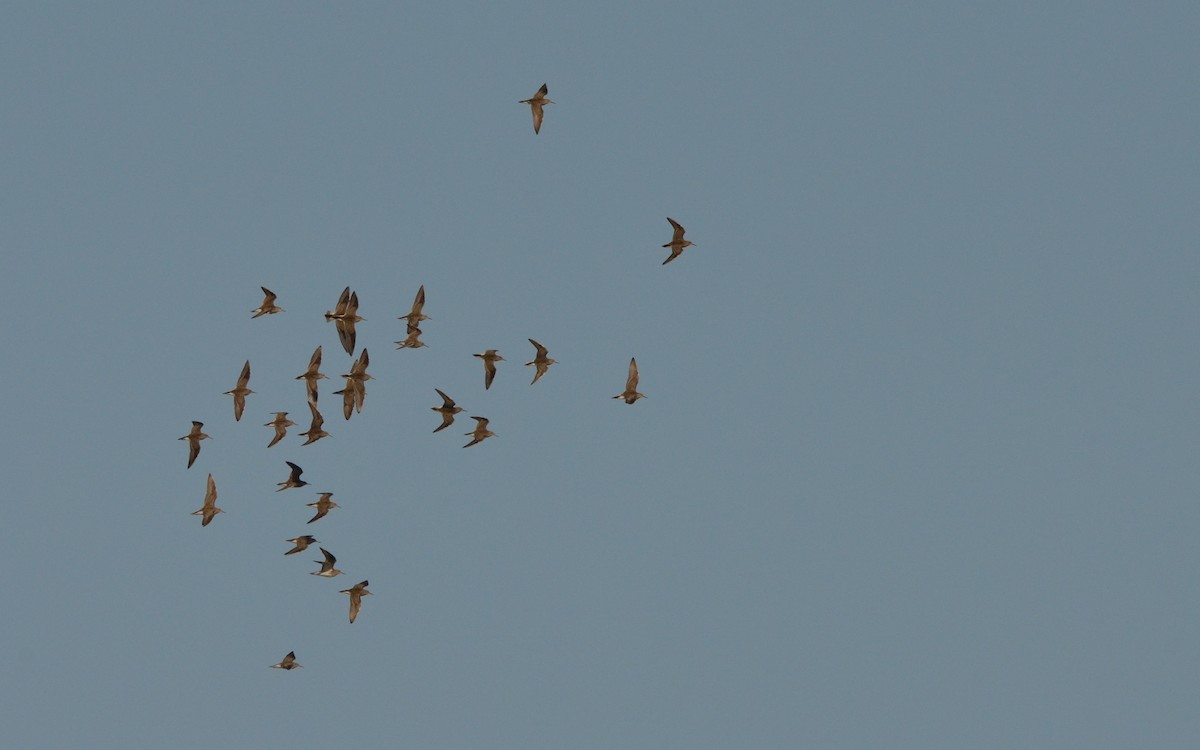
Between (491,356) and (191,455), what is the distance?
42.6 ft

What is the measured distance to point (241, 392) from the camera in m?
85.6

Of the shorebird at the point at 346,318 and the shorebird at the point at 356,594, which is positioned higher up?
the shorebird at the point at 346,318

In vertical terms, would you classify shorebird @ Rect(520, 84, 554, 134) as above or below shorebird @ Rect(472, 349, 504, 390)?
above

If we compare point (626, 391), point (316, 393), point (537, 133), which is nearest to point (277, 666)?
point (316, 393)

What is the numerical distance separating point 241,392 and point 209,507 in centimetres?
497

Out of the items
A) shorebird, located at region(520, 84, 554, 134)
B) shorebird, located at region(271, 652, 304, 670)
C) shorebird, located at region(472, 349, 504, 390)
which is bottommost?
shorebird, located at region(271, 652, 304, 670)

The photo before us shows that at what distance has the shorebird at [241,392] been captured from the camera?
8531 cm

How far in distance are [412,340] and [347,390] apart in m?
4.37

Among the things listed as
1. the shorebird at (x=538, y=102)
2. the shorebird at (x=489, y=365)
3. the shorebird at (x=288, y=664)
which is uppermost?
the shorebird at (x=538, y=102)

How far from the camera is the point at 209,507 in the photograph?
86062 mm

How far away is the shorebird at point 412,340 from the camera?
289 ft

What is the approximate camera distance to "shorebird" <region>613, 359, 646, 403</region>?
293ft

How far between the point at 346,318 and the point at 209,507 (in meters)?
10.2

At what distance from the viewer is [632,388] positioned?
90.1 metres
